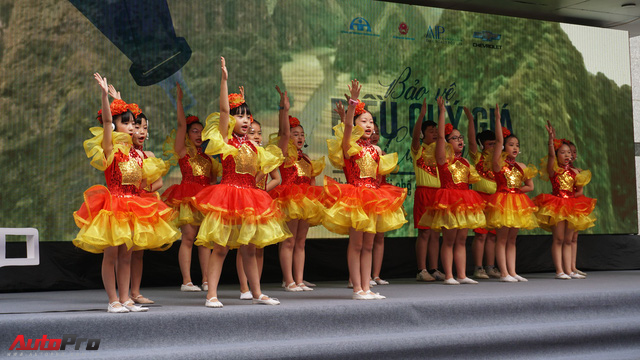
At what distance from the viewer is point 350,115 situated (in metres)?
4.36

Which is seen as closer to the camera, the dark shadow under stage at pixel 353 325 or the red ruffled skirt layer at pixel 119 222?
the dark shadow under stage at pixel 353 325

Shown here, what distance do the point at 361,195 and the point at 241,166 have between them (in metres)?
0.84

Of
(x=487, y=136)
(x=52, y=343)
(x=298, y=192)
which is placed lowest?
(x=52, y=343)

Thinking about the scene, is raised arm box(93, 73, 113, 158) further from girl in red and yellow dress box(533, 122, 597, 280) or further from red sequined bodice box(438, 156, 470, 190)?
girl in red and yellow dress box(533, 122, 597, 280)

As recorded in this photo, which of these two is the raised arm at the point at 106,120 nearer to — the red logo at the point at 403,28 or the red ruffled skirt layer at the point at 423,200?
the red ruffled skirt layer at the point at 423,200

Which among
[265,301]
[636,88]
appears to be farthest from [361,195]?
[636,88]

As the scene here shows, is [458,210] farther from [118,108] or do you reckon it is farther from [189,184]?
[118,108]

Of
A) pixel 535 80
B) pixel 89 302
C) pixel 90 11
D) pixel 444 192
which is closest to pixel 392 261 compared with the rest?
pixel 444 192

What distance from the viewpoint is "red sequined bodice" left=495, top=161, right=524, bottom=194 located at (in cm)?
598

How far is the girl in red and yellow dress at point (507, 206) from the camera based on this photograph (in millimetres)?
5852

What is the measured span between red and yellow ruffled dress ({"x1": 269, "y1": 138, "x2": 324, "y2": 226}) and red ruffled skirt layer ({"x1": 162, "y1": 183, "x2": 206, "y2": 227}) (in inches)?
24.9

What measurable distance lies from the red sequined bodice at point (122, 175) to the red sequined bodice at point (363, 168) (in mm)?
1441

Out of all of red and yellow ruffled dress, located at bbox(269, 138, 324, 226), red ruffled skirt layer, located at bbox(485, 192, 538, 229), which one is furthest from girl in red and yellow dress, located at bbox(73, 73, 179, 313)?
red ruffled skirt layer, located at bbox(485, 192, 538, 229)

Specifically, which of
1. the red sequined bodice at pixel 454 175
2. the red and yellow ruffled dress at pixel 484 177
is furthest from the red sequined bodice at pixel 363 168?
the red and yellow ruffled dress at pixel 484 177
